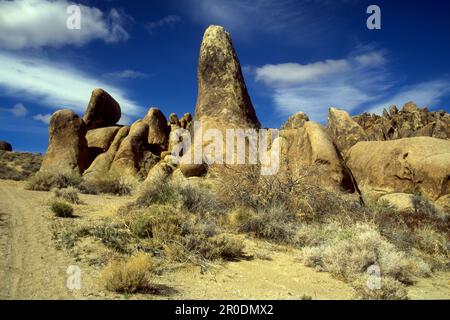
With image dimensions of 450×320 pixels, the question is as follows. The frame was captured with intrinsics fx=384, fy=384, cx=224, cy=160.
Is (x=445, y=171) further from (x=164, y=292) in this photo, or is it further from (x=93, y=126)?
(x=93, y=126)

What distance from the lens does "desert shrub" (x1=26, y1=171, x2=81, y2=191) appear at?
595 inches

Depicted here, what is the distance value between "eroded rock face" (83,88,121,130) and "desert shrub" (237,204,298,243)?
18532 mm

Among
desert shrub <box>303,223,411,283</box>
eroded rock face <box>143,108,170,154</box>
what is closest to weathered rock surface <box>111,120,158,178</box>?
eroded rock face <box>143,108,170,154</box>

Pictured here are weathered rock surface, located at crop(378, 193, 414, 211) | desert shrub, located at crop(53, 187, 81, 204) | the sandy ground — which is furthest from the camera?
weathered rock surface, located at crop(378, 193, 414, 211)

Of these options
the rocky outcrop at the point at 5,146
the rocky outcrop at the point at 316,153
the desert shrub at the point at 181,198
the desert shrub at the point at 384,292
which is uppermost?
the rocky outcrop at the point at 5,146

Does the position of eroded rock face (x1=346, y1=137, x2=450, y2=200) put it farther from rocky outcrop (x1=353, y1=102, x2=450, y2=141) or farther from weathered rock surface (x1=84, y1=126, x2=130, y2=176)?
rocky outcrop (x1=353, y1=102, x2=450, y2=141)

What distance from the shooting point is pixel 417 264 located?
274 inches

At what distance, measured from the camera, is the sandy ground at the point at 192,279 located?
4730mm

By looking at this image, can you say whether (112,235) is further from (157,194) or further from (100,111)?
(100,111)

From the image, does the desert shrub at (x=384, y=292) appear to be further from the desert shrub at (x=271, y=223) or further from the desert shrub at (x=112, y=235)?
the desert shrub at (x=112, y=235)

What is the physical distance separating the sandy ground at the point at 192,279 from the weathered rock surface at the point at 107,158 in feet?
42.1

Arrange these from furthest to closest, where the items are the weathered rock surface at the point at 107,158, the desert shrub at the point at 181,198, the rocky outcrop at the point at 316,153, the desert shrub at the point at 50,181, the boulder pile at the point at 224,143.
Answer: the weathered rock surface at the point at 107,158
the desert shrub at the point at 50,181
the boulder pile at the point at 224,143
the rocky outcrop at the point at 316,153
the desert shrub at the point at 181,198

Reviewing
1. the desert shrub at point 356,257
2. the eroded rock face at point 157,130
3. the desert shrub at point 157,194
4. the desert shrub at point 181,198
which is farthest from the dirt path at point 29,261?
the eroded rock face at point 157,130
